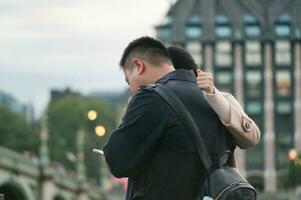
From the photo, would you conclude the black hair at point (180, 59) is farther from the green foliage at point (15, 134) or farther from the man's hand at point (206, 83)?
the green foliage at point (15, 134)

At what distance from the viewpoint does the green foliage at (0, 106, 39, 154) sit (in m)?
109

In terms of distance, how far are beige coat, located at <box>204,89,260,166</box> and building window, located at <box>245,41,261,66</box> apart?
122168 millimetres

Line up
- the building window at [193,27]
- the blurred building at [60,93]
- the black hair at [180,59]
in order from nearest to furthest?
the black hair at [180,59] < the building window at [193,27] < the blurred building at [60,93]

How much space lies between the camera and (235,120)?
5781 millimetres

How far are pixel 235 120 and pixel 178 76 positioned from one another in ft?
1.30

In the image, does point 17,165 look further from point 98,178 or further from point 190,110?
point 98,178

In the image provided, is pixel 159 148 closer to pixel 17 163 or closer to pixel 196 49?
pixel 17 163

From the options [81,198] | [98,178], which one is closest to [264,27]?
[98,178]

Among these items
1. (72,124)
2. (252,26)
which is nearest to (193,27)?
(252,26)

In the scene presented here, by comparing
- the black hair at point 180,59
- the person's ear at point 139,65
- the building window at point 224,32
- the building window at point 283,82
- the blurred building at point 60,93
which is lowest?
the person's ear at point 139,65

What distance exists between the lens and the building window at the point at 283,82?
12738cm

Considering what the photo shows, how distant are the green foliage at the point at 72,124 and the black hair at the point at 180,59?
10566 cm

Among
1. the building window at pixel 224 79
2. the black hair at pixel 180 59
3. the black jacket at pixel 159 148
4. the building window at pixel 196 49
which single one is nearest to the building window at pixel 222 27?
the building window at pixel 196 49

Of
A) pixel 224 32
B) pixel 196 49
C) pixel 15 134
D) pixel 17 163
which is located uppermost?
pixel 224 32
